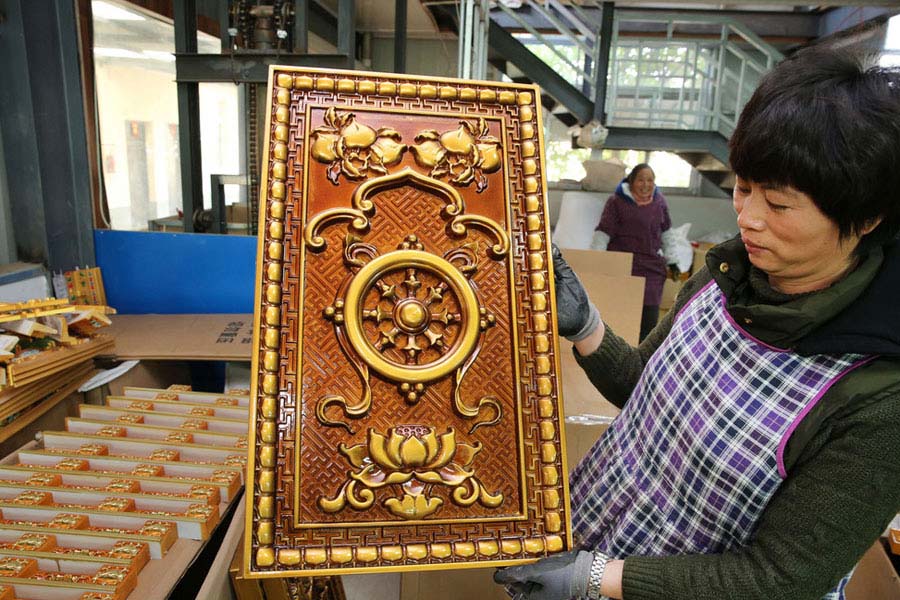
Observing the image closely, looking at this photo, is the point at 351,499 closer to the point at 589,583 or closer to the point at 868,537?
the point at 589,583

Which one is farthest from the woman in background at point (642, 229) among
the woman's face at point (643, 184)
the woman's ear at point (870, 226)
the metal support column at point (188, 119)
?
the woman's ear at point (870, 226)

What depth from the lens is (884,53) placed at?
26.1 inches

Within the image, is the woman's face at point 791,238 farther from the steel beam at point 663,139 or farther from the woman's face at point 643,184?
the steel beam at point 663,139

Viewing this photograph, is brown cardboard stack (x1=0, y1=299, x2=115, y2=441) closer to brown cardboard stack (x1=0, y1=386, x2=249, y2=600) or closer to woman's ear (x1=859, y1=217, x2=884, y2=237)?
brown cardboard stack (x1=0, y1=386, x2=249, y2=600)

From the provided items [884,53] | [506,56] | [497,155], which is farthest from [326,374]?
[506,56]

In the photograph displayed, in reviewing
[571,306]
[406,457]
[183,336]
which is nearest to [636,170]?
[183,336]

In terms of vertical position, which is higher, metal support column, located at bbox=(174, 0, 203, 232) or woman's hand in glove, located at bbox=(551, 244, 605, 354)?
metal support column, located at bbox=(174, 0, 203, 232)

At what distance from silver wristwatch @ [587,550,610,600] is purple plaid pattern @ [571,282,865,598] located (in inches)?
2.7

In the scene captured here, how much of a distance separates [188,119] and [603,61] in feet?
9.57

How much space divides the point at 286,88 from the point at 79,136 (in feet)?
5.93

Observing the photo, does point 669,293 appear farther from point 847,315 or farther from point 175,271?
point 847,315

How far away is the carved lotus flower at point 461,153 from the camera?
0.84 m

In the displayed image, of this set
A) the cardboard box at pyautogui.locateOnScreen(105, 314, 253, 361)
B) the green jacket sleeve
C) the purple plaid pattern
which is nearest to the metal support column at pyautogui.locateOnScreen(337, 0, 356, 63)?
the cardboard box at pyautogui.locateOnScreen(105, 314, 253, 361)

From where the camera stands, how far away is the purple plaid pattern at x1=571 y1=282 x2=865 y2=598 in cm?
71
